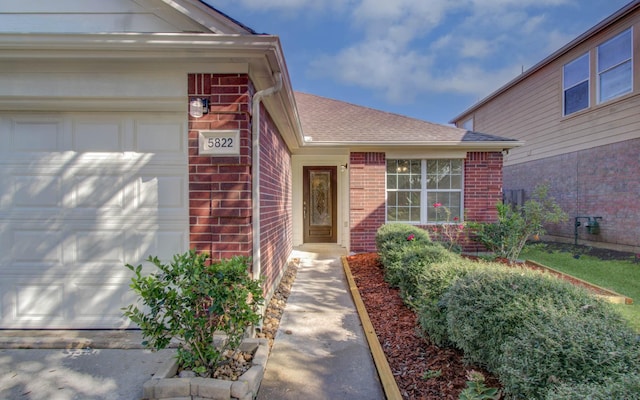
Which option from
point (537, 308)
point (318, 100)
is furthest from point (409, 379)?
point (318, 100)

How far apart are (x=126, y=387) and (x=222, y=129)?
2.25m

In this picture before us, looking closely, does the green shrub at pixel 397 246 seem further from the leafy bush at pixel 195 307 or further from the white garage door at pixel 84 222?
the white garage door at pixel 84 222

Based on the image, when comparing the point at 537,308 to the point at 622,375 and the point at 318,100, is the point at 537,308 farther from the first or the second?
the point at 318,100

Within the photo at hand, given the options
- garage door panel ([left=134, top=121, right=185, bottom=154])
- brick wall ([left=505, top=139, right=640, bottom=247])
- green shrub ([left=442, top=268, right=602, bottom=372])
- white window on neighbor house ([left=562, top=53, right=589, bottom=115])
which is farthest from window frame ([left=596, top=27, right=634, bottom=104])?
garage door panel ([left=134, top=121, right=185, bottom=154])

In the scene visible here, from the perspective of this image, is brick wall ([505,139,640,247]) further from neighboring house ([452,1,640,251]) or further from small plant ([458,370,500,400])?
small plant ([458,370,500,400])

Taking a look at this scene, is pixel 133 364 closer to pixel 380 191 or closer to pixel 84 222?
pixel 84 222

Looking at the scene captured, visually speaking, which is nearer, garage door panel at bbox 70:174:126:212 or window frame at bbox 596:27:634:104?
garage door panel at bbox 70:174:126:212

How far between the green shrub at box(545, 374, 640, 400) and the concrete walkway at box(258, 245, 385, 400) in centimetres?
135

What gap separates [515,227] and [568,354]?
5492mm

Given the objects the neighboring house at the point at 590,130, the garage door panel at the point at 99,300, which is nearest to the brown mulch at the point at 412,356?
the garage door panel at the point at 99,300

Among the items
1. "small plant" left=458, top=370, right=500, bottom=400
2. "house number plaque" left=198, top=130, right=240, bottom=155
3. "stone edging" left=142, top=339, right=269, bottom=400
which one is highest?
"house number plaque" left=198, top=130, right=240, bottom=155

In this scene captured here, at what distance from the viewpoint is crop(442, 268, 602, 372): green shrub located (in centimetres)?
202

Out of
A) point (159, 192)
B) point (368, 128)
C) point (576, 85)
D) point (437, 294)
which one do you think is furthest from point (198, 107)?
point (576, 85)

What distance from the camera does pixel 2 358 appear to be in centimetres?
268
